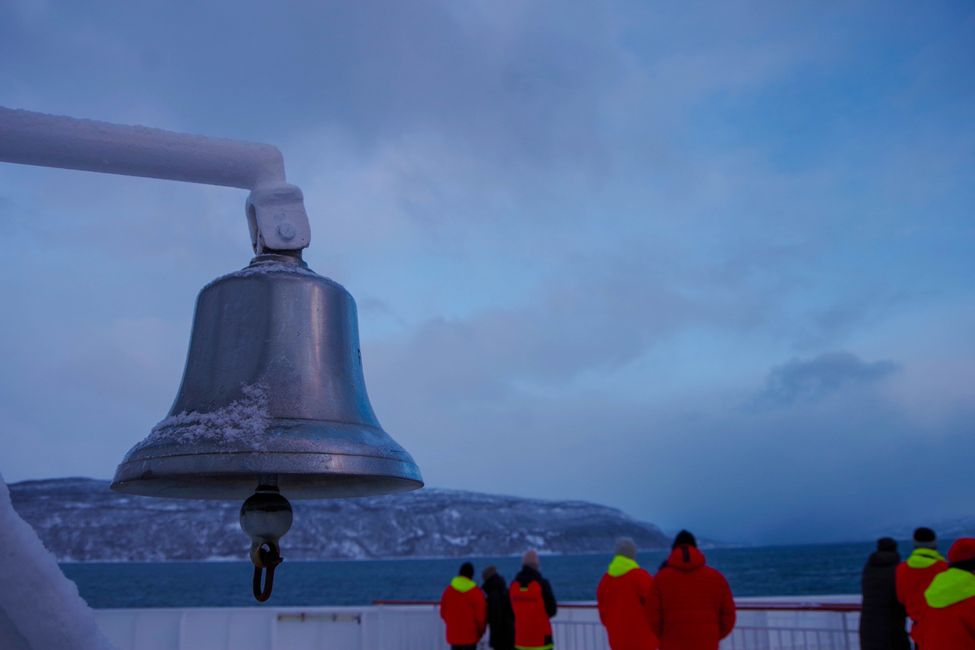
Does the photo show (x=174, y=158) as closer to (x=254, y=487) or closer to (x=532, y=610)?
(x=254, y=487)

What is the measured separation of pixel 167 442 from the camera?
187 cm

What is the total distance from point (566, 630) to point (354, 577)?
447ft

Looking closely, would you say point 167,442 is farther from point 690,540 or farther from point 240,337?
point 690,540

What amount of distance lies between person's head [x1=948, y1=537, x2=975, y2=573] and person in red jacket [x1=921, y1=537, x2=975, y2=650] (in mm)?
124

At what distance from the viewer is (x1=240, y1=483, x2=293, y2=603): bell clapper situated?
5.74ft

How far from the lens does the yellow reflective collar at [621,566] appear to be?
7.17 metres

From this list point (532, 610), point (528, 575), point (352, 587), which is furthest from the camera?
point (352, 587)

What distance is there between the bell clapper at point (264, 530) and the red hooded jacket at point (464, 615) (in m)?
7.49

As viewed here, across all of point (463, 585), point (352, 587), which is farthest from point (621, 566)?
point (352, 587)

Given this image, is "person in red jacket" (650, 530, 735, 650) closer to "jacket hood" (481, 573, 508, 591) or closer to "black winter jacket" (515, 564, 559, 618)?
"black winter jacket" (515, 564, 559, 618)

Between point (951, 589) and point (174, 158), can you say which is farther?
point (951, 589)

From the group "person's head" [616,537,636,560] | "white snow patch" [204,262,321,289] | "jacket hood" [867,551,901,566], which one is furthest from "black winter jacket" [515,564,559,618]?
"white snow patch" [204,262,321,289]

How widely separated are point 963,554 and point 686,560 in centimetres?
188

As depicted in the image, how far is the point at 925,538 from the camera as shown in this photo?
692 cm
